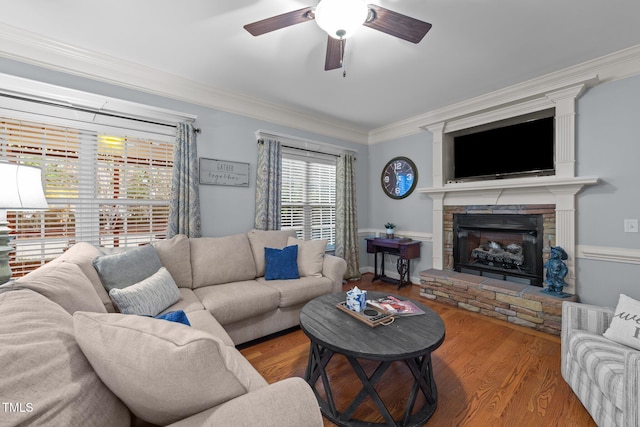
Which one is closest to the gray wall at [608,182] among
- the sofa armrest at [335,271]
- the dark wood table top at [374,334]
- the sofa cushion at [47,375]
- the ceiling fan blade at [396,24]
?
the dark wood table top at [374,334]

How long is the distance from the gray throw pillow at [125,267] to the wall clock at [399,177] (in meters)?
3.55

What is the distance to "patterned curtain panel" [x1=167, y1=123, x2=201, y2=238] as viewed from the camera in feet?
9.46

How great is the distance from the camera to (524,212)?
3.17 meters

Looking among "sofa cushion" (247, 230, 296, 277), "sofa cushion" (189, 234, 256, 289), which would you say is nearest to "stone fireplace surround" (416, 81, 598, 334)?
"sofa cushion" (247, 230, 296, 277)

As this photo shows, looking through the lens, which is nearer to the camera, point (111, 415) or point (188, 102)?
point (111, 415)

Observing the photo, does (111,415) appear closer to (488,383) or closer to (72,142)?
(488,383)

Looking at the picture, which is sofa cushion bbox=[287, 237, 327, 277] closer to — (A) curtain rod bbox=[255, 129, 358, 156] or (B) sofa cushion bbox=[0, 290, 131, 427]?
(A) curtain rod bbox=[255, 129, 358, 156]

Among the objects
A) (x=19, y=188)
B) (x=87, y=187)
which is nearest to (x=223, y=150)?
(x=87, y=187)

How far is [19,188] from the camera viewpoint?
1.43 metres

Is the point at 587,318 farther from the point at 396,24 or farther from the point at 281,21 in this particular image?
the point at 281,21

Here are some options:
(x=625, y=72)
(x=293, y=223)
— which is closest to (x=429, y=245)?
(x=293, y=223)

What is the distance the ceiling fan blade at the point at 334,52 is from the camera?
6.08 ft

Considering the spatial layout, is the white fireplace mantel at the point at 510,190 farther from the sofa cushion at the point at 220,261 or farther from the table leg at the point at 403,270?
the sofa cushion at the point at 220,261

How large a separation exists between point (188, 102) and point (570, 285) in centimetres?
461
